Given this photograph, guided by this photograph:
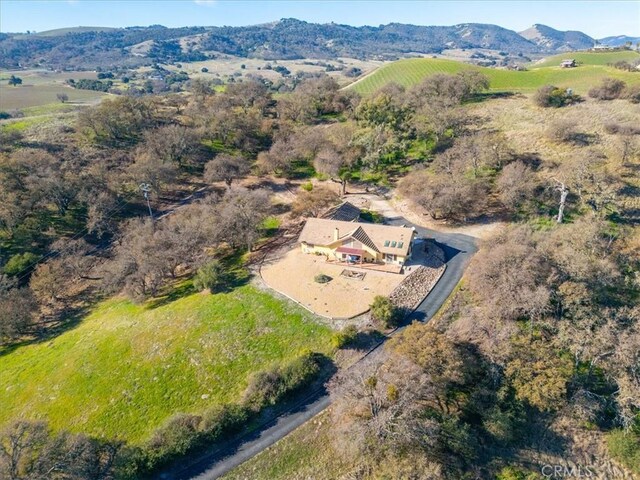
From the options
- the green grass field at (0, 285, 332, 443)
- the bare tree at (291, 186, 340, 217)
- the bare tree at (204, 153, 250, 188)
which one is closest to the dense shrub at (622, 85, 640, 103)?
the bare tree at (291, 186, 340, 217)

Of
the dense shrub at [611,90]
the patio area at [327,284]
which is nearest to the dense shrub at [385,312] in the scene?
the patio area at [327,284]

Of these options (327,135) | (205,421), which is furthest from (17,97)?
(205,421)

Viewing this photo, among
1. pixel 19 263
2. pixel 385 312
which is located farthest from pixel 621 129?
pixel 19 263

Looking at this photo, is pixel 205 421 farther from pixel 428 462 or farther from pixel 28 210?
pixel 28 210

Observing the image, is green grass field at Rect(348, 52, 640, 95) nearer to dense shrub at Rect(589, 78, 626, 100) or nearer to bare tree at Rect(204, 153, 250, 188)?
dense shrub at Rect(589, 78, 626, 100)

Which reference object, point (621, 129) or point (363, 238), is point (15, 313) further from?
point (621, 129)

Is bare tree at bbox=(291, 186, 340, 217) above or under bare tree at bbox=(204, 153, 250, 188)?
under
